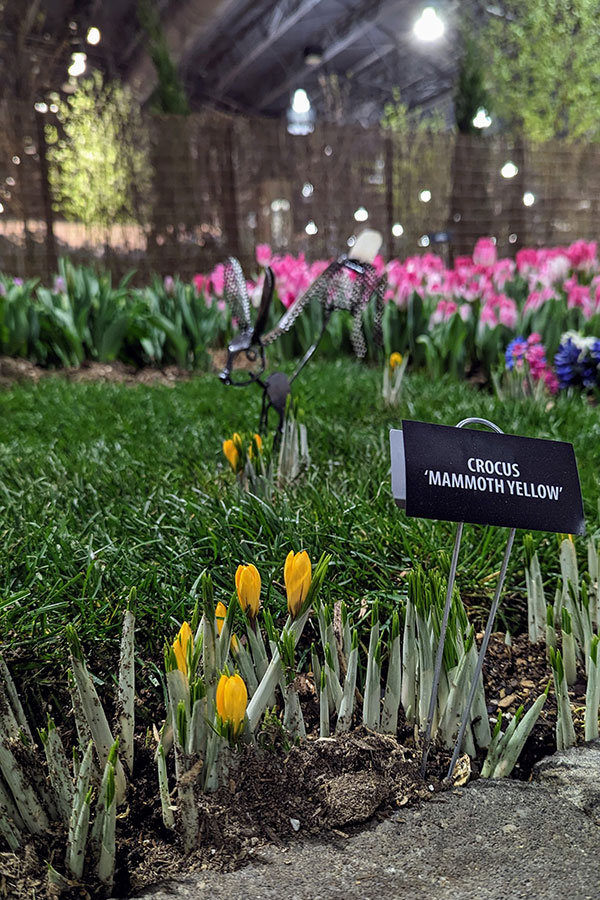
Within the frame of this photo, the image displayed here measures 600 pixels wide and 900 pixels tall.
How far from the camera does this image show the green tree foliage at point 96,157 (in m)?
6.50

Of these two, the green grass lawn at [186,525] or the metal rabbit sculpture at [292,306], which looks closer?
the green grass lawn at [186,525]

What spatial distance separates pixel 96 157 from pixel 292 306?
17.4 feet

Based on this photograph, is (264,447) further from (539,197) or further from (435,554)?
(539,197)

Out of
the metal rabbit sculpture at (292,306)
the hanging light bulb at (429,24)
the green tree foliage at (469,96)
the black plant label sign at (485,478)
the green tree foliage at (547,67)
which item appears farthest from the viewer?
the green tree foliage at (547,67)

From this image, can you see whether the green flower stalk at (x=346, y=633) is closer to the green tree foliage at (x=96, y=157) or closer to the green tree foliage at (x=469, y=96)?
the green tree foliage at (x=96, y=157)

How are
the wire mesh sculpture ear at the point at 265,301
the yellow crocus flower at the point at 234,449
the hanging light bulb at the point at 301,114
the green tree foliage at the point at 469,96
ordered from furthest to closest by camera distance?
the green tree foliage at the point at 469,96
the hanging light bulb at the point at 301,114
the wire mesh sculpture ear at the point at 265,301
the yellow crocus flower at the point at 234,449

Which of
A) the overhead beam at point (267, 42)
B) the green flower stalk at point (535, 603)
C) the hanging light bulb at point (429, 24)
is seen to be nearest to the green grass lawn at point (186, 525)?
the green flower stalk at point (535, 603)

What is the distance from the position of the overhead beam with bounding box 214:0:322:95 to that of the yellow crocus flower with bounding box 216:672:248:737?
53.4 ft

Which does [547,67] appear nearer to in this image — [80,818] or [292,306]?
[292,306]

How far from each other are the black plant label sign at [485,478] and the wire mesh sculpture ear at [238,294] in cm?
112

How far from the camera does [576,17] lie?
13422 millimetres

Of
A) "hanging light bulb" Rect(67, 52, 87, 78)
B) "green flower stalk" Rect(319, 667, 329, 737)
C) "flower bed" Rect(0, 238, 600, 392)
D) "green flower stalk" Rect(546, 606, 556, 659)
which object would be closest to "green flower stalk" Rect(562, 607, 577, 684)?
"green flower stalk" Rect(546, 606, 556, 659)

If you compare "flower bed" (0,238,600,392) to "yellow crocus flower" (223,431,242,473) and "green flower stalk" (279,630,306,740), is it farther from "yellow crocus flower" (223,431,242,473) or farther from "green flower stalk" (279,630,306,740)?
"green flower stalk" (279,630,306,740)

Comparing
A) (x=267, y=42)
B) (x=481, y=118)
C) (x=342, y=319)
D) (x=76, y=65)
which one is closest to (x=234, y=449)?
(x=342, y=319)
